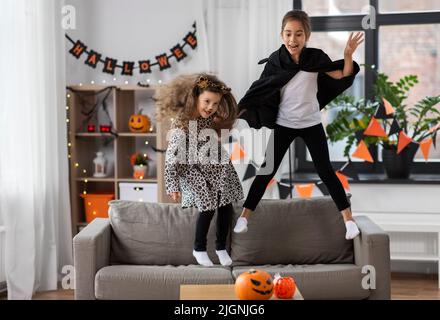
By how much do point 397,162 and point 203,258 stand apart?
2.07 meters

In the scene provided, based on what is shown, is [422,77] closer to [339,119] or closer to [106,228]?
[339,119]

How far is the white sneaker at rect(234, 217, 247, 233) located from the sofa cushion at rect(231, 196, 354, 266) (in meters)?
0.20

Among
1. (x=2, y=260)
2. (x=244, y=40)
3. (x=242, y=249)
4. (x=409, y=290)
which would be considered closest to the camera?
(x=242, y=249)

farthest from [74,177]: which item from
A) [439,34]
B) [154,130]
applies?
[439,34]

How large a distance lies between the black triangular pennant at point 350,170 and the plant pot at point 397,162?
226mm

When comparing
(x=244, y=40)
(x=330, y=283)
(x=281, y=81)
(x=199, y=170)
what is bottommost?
(x=330, y=283)

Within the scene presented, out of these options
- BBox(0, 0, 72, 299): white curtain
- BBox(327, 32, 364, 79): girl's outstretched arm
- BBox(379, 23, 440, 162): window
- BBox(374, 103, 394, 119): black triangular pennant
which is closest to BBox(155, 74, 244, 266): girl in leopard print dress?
BBox(327, 32, 364, 79): girl's outstretched arm

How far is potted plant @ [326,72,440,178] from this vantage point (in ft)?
17.7

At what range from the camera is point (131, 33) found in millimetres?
5906

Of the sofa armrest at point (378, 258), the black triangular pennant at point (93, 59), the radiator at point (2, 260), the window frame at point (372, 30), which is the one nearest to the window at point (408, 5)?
the window frame at point (372, 30)

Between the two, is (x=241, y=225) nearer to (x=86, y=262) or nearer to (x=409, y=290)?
(x=86, y=262)

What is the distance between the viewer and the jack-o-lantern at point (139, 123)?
5.71 meters

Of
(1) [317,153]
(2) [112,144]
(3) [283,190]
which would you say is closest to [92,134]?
(2) [112,144]

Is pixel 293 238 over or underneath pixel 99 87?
underneath
